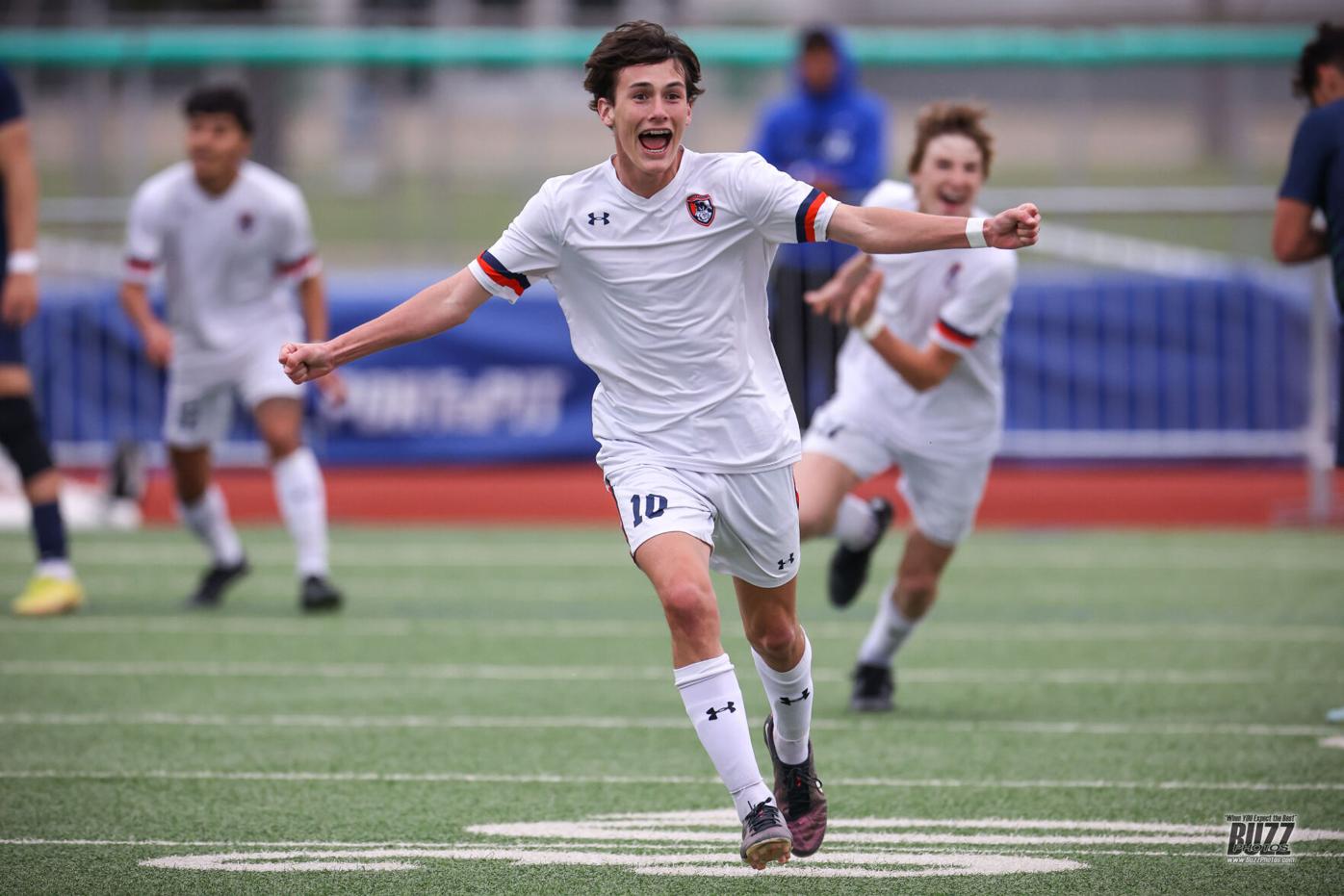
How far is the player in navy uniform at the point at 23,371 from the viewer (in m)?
9.30

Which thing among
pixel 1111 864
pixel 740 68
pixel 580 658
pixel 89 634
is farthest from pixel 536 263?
pixel 740 68

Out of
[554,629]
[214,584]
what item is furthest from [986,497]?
[214,584]

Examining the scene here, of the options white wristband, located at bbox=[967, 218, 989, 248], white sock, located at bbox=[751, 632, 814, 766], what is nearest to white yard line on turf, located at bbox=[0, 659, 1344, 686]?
white sock, located at bbox=[751, 632, 814, 766]

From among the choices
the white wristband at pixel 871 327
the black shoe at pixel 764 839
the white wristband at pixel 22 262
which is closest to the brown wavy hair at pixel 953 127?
the white wristband at pixel 871 327

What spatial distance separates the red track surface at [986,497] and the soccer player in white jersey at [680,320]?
26.8 ft

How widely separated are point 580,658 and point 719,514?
3.70 meters

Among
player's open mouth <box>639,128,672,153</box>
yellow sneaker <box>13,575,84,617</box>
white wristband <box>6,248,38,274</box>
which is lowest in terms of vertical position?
yellow sneaker <box>13,575,84,617</box>

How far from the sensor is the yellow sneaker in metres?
9.69

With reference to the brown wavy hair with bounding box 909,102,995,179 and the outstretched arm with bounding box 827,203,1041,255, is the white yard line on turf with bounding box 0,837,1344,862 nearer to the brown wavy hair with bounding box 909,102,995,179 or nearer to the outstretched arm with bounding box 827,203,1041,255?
the outstretched arm with bounding box 827,203,1041,255

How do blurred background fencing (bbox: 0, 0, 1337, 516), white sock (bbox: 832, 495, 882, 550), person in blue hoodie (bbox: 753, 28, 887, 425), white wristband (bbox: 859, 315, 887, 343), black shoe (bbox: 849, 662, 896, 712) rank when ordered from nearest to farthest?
white wristband (bbox: 859, 315, 887, 343), black shoe (bbox: 849, 662, 896, 712), white sock (bbox: 832, 495, 882, 550), person in blue hoodie (bbox: 753, 28, 887, 425), blurred background fencing (bbox: 0, 0, 1337, 516)

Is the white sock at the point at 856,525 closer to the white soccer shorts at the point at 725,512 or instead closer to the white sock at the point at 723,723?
the white soccer shorts at the point at 725,512

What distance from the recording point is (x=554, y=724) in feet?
24.3

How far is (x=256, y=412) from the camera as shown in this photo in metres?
10.0

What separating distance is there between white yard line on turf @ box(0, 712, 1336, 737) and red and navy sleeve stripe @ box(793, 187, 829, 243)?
2601 millimetres
